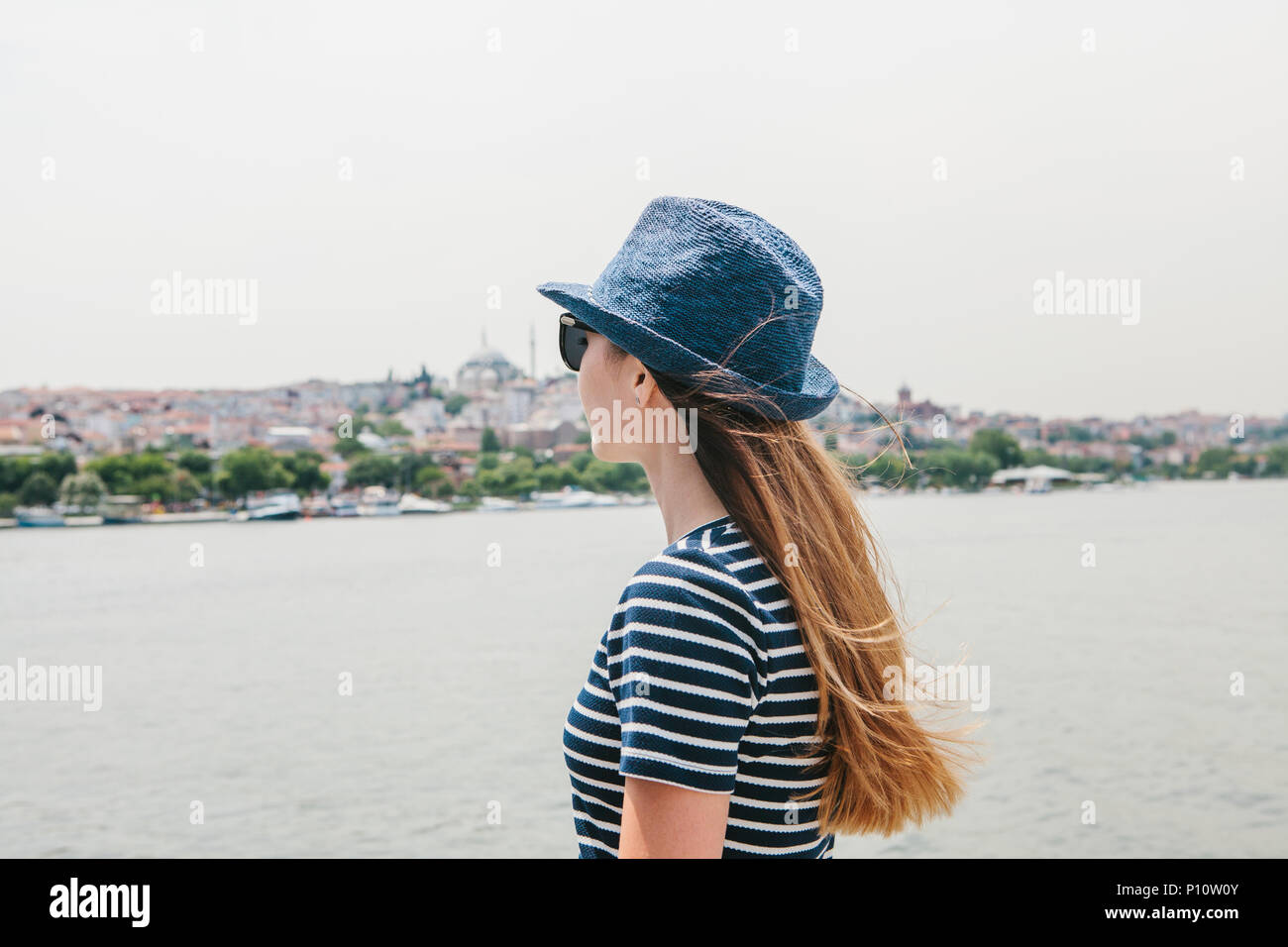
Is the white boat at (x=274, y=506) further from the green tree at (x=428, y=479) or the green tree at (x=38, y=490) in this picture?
the green tree at (x=38, y=490)

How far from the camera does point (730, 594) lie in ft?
2.47

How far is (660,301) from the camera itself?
2.89ft

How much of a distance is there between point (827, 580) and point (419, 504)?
5188 cm

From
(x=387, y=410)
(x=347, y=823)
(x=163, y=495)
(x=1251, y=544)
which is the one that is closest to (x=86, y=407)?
(x=387, y=410)

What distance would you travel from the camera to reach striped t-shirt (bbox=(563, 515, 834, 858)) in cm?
73

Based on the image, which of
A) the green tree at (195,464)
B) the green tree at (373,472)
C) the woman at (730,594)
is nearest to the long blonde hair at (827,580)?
the woman at (730,594)

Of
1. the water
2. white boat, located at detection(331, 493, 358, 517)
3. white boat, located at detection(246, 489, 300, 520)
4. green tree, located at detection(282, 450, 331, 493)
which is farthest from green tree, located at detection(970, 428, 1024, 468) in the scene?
white boat, located at detection(246, 489, 300, 520)

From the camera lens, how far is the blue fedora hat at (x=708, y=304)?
0.87 metres

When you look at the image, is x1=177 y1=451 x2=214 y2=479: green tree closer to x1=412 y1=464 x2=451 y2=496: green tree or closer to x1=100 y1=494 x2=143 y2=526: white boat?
x1=100 y1=494 x2=143 y2=526: white boat

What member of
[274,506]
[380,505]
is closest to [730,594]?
[274,506]

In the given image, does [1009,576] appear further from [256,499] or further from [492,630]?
[256,499]

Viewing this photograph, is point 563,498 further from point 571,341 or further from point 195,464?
point 571,341

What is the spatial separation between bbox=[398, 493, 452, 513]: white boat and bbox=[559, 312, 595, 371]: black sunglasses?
51.4m
